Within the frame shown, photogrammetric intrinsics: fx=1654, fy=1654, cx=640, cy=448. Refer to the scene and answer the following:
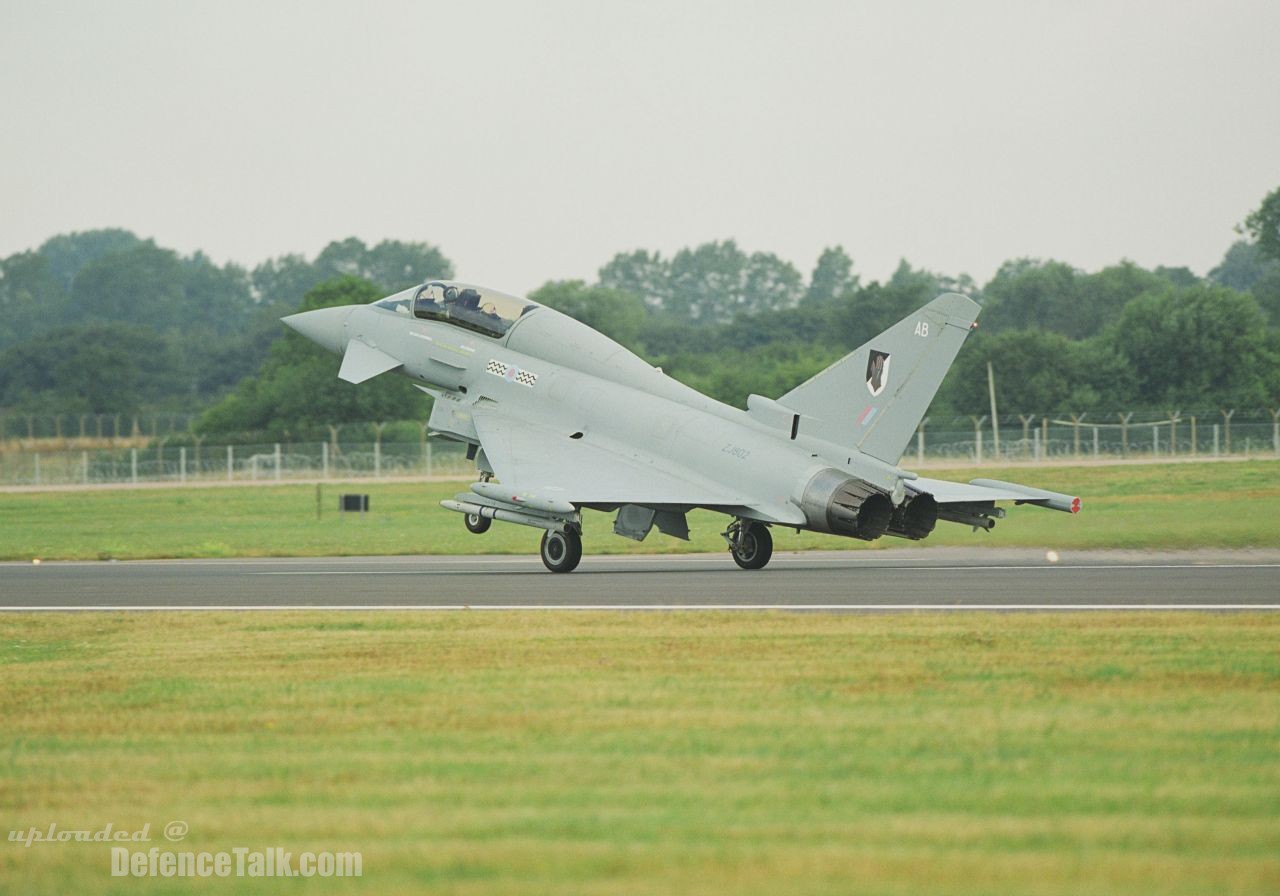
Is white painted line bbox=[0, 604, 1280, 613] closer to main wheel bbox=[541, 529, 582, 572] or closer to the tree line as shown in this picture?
main wheel bbox=[541, 529, 582, 572]

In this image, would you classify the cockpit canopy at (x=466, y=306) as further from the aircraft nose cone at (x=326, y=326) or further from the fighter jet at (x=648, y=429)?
the aircraft nose cone at (x=326, y=326)

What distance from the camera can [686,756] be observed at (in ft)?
30.2

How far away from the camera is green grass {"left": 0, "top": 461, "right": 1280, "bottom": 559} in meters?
27.6

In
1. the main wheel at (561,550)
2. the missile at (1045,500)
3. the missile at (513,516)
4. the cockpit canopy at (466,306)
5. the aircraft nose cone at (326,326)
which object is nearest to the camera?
the missile at (1045,500)

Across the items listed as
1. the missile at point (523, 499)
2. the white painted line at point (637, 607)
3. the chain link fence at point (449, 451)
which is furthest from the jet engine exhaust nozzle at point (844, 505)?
the chain link fence at point (449, 451)

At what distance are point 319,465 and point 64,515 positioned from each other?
816 inches

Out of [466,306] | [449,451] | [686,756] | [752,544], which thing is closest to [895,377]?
[752,544]

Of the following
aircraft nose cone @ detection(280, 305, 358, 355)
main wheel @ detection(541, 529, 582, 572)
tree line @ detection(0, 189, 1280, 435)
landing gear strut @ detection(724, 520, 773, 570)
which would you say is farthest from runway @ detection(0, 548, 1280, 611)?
tree line @ detection(0, 189, 1280, 435)

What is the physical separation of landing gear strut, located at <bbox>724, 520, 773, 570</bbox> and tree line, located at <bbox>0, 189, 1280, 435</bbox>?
44148 millimetres

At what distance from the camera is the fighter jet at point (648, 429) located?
72.3ft

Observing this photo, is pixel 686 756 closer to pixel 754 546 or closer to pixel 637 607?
pixel 637 607

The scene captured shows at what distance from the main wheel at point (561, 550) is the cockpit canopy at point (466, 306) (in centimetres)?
364

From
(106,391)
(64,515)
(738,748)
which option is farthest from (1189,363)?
(738,748)

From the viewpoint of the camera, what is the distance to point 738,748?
9.41m
